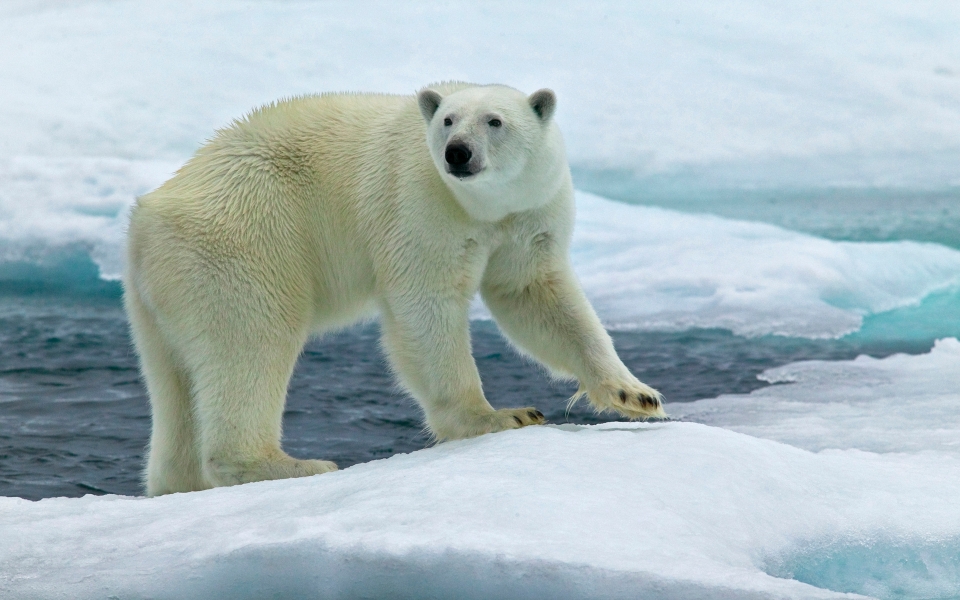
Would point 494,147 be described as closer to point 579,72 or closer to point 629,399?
point 629,399

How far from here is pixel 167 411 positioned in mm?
4234

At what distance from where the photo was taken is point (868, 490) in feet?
11.3

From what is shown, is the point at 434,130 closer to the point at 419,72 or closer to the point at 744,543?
the point at 744,543

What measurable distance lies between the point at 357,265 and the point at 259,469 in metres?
0.85

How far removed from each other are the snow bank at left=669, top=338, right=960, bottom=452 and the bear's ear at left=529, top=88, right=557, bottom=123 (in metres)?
2.13

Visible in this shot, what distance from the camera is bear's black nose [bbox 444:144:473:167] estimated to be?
351cm

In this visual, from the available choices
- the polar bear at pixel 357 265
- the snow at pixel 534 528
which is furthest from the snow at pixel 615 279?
the polar bear at pixel 357 265

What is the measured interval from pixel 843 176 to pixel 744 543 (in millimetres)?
11155

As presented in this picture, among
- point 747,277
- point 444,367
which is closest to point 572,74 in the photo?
point 747,277

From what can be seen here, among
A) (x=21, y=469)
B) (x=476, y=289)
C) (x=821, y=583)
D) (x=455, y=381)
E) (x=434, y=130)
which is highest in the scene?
(x=434, y=130)

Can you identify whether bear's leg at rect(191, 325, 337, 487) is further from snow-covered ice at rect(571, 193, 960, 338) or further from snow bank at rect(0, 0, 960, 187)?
snow bank at rect(0, 0, 960, 187)

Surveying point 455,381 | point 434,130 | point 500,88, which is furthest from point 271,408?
point 500,88

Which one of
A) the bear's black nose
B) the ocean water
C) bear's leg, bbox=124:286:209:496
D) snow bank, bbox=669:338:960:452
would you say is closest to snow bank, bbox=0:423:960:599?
bear's leg, bbox=124:286:209:496

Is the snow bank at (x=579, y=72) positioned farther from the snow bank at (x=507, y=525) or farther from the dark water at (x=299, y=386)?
the snow bank at (x=507, y=525)
